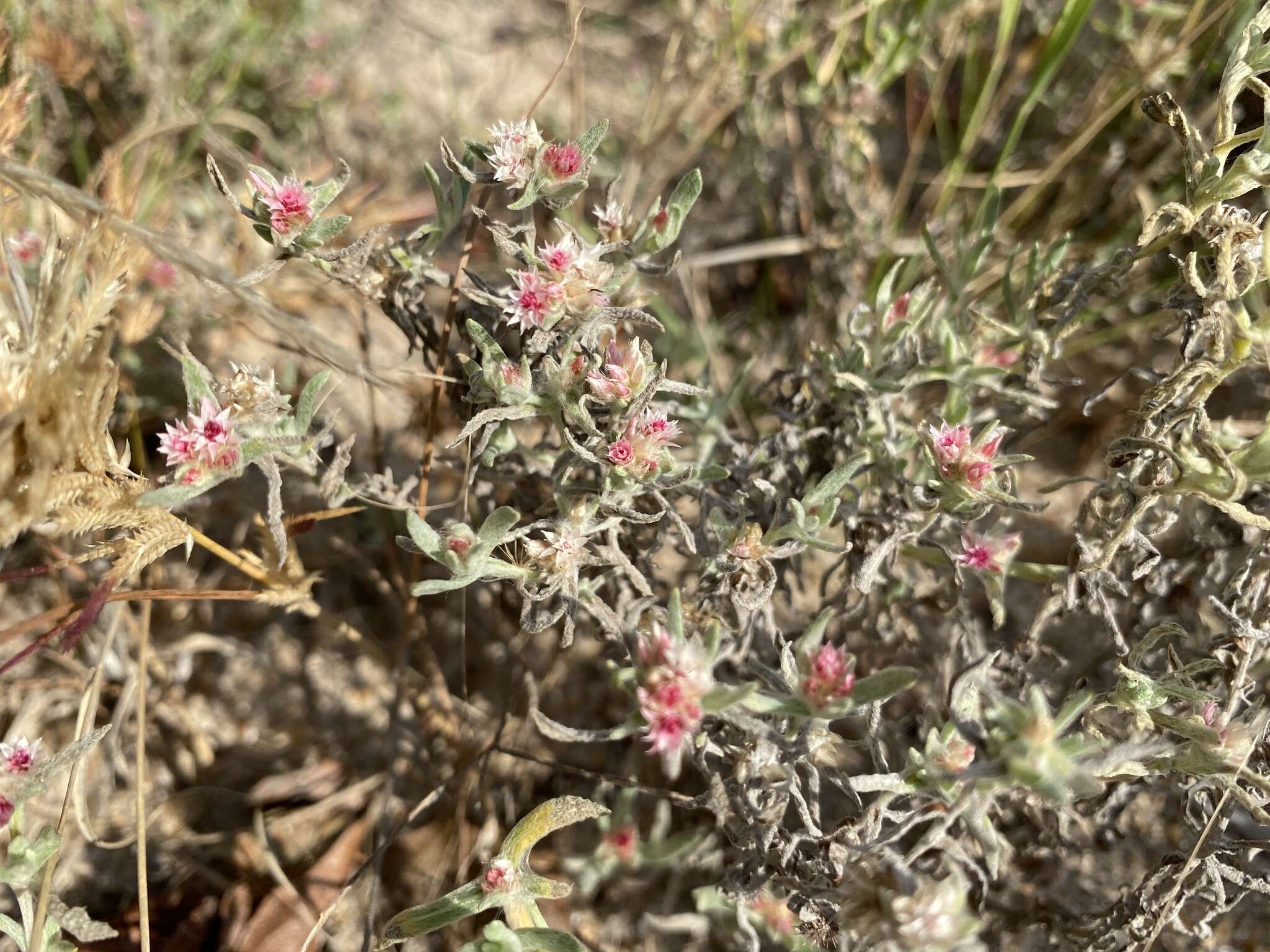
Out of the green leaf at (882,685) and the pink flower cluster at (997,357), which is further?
the pink flower cluster at (997,357)

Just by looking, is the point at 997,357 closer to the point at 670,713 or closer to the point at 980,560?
the point at 980,560

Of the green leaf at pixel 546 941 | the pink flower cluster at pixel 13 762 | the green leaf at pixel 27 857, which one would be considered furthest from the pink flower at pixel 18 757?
the green leaf at pixel 546 941

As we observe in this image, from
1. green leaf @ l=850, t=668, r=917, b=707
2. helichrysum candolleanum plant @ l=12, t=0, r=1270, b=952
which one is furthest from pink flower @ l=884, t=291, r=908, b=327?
green leaf @ l=850, t=668, r=917, b=707

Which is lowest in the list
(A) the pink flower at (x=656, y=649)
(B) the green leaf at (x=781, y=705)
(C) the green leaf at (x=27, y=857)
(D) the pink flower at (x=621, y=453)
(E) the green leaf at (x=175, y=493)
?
(C) the green leaf at (x=27, y=857)

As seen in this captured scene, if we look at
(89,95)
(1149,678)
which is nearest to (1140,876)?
(1149,678)

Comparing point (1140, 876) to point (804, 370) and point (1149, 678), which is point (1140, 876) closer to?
point (1149, 678)

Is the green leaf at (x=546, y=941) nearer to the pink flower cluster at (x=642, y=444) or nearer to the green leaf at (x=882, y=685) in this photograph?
→ the green leaf at (x=882, y=685)

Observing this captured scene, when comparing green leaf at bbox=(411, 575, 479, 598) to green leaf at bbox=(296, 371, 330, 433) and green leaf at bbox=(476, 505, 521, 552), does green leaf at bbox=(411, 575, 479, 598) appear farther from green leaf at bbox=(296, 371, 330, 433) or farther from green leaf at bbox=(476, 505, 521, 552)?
green leaf at bbox=(296, 371, 330, 433)
